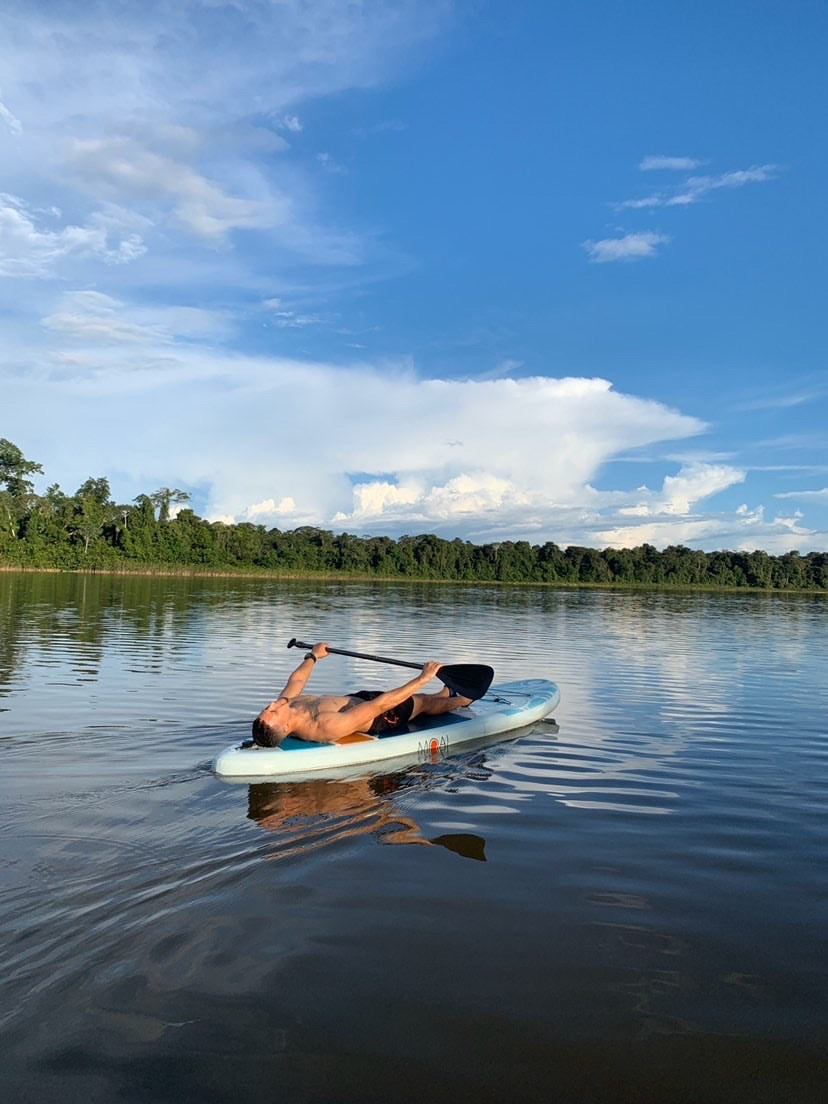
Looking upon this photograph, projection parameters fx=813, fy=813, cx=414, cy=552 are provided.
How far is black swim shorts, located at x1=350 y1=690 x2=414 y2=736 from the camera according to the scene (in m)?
9.73

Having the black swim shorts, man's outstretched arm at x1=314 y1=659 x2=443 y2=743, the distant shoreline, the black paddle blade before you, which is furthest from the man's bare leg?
the distant shoreline

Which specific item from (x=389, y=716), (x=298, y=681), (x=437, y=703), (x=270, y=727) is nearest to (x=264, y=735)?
(x=270, y=727)

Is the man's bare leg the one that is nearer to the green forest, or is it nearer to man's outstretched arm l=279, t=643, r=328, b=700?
man's outstretched arm l=279, t=643, r=328, b=700

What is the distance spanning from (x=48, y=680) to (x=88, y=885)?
387 inches

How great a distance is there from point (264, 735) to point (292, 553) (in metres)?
105

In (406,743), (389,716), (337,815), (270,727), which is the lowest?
(337,815)

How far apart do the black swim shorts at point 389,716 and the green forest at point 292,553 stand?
77845mm

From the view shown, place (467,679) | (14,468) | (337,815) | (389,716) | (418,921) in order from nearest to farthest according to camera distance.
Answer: (418,921) → (337,815) → (389,716) → (467,679) → (14,468)

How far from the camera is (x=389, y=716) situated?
9.91 m

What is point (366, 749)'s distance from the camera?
28.9ft

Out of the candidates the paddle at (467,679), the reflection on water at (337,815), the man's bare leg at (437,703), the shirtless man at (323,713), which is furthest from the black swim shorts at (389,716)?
the reflection on water at (337,815)

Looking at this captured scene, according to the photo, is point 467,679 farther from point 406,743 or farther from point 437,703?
point 406,743

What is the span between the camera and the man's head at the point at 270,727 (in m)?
8.24

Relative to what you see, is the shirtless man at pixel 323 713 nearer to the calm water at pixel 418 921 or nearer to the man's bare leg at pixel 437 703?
the man's bare leg at pixel 437 703
